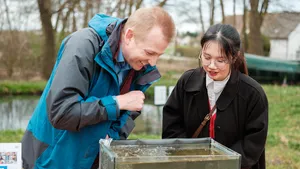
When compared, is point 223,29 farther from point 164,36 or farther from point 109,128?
point 109,128

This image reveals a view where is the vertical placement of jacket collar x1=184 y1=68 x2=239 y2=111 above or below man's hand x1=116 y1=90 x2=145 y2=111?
below

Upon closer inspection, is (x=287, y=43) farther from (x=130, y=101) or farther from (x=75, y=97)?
(x=75, y=97)

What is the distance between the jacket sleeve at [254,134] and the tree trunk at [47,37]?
44.7 ft

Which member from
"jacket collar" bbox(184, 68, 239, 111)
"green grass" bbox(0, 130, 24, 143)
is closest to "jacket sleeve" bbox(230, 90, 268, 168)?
"jacket collar" bbox(184, 68, 239, 111)

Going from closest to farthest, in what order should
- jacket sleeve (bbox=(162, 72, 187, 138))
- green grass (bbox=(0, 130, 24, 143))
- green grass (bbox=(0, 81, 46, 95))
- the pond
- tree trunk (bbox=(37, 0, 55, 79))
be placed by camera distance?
jacket sleeve (bbox=(162, 72, 187, 138)), green grass (bbox=(0, 130, 24, 143)), the pond, green grass (bbox=(0, 81, 46, 95)), tree trunk (bbox=(37, 0, 55, 79))

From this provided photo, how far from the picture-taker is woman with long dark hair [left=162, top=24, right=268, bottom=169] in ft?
7.65

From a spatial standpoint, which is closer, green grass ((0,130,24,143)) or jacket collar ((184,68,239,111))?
jacket collar ((184,68,239,111))

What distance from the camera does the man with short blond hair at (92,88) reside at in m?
1.82

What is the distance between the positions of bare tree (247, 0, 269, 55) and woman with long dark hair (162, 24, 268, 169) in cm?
1603

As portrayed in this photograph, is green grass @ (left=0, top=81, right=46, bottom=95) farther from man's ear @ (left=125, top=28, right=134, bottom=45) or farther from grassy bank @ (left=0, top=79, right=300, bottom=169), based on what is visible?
man's ear @ (left=125, top=28, right=134, bottom=45)

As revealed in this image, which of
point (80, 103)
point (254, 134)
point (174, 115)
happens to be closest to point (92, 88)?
point (80, 103)

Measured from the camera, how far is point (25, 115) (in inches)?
427

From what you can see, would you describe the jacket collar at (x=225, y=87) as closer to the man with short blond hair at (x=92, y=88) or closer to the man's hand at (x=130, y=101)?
the man with short blond hair at (x=92, y=88)

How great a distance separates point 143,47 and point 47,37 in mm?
14892
